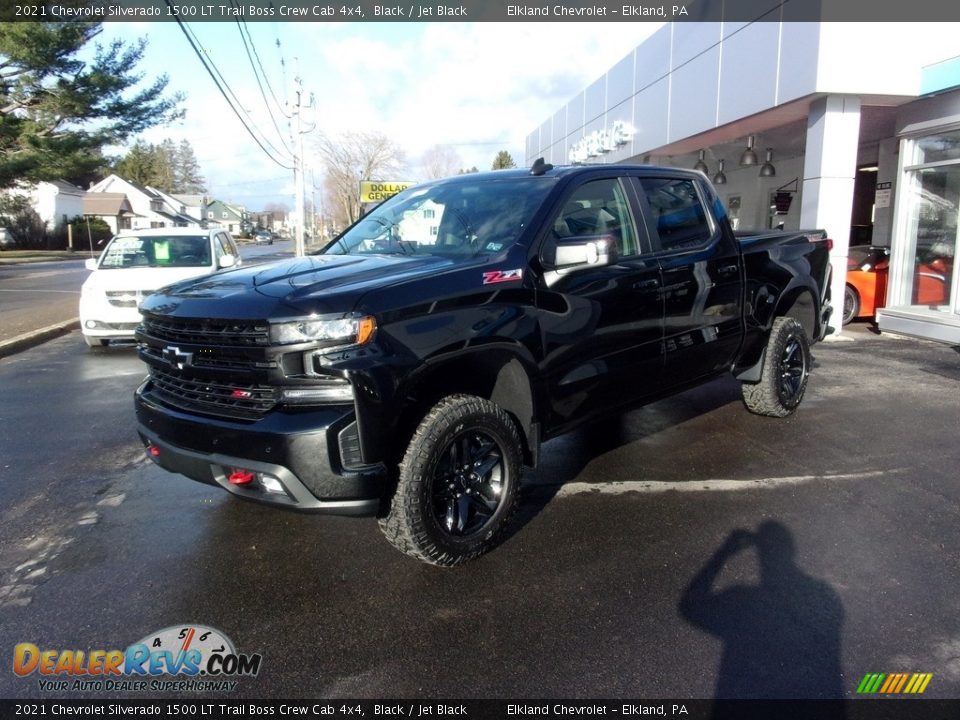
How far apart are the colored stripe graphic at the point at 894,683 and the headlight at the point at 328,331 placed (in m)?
2.37

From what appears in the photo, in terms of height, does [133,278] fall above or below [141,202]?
below

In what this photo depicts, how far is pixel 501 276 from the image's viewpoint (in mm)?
3553

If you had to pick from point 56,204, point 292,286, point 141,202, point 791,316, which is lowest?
point 791,316

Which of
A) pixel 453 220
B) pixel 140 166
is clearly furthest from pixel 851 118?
pixel 140 166

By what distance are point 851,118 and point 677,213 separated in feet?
22.5

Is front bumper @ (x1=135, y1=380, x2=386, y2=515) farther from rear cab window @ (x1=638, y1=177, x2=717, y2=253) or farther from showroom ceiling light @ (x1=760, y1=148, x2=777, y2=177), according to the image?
showroom ceiling light @ (x1=760, y1=148, x2=777, y2=177)

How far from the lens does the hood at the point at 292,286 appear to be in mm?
3047

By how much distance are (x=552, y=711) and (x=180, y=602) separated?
180 cm

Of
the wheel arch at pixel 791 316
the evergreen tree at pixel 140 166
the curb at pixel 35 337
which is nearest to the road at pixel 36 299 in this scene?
the curb at pixel 35 337

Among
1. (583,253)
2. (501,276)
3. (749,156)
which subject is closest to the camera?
(501,276)

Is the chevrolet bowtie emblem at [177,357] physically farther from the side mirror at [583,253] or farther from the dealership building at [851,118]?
the dealership building at [851,118]

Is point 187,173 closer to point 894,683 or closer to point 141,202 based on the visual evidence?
point 141,202

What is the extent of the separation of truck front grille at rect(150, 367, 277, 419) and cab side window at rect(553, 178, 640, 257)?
1.85 m

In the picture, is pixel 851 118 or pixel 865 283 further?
pixel 865 283
